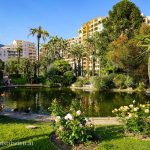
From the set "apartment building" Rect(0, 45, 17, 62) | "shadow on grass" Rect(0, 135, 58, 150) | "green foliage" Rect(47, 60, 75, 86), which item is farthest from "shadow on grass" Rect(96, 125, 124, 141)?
"apartment building" Rect(0, 45, 17, 62)

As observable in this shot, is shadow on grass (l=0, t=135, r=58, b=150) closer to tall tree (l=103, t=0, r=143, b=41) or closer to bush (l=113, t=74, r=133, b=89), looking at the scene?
bush (l=113, t=74, r=133, b=89)

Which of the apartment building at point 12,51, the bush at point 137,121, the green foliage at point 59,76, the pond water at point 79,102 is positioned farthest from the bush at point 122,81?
the apartment building at point 12,51

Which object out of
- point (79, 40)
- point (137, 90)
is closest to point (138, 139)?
point (137, 90)

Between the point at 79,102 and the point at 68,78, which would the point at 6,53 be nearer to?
the point at 68,78

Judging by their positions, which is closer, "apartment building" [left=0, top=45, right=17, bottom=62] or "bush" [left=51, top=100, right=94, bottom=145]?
"bush" [left=51, top=100, right=94, bottom=145]

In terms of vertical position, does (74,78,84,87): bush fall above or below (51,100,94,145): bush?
above

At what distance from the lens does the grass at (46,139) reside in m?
10.3

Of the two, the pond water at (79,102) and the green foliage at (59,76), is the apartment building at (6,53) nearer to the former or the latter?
the green foliage at (59,76)

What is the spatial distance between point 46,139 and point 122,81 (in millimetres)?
45809

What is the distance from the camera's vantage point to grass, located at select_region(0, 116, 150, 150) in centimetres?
1028

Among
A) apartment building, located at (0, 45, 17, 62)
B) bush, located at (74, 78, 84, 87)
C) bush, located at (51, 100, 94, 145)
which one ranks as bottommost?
bush, located at (51, 100, 94, 145)

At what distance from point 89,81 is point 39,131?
50892mm

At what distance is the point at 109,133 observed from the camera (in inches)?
485

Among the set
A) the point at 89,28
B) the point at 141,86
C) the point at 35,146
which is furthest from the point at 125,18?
the point at 89,28
